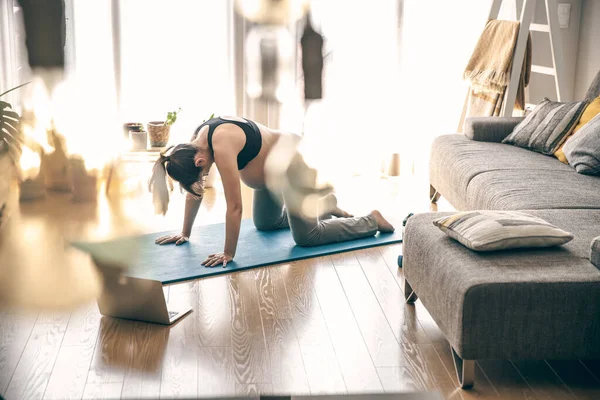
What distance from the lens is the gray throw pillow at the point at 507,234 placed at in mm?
1696

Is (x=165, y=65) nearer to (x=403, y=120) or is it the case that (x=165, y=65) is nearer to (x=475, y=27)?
(x=403, y=120)

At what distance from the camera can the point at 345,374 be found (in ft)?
5.65

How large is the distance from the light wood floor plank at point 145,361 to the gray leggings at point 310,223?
2.64 ft

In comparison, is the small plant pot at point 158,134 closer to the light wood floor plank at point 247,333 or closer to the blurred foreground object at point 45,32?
the light wood floor plank at point 247,333

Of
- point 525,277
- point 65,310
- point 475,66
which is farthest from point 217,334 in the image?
point 475,66

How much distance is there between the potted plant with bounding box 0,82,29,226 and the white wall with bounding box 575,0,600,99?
146 inches

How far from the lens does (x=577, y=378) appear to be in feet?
5.57

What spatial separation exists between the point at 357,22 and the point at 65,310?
203 cm

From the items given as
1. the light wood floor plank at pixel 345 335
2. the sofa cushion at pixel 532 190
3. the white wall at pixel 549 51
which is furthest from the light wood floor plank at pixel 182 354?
the white wall at pixel 549 51

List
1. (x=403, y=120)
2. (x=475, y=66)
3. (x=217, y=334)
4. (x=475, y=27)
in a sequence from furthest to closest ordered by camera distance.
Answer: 1. (x=475, y=27)
2. (x=475, y=66)
3. (x=403, y=120)
4. (x=217, y=334)

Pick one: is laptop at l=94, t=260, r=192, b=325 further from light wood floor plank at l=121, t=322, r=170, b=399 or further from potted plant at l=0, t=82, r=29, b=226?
potted plant at l=0, t=82, r=29, b=226

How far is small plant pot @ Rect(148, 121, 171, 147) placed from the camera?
107 inches

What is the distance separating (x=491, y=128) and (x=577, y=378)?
1.67m

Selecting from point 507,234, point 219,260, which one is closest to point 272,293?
point 219,260
